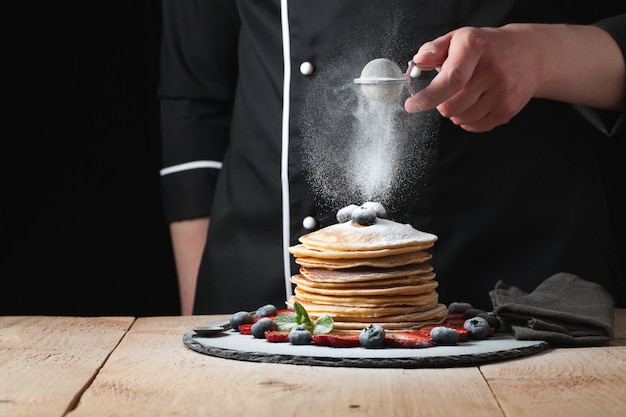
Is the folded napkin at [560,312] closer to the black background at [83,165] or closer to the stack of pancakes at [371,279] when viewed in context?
the stack of pancakes at [371,279]

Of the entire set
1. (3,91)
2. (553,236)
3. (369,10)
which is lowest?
(553,236)

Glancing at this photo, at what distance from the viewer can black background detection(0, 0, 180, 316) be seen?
313 cm

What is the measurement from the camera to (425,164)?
217 centimetres

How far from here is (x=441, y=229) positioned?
86.0 inches

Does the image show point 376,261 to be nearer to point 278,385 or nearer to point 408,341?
point 408,341

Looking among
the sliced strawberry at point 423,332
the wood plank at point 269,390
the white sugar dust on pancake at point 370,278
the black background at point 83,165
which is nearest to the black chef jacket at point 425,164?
the white sugar dust on pancake at point 370,278

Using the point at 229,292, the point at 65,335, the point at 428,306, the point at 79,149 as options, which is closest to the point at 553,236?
the point at 428,306

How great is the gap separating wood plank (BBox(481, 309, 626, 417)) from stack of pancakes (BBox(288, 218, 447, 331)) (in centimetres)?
26

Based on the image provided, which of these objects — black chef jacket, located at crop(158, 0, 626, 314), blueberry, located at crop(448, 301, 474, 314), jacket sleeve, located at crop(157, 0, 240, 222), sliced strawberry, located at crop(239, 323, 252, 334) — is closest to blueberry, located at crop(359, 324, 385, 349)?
sliced strawberry, located at crop(239, 323, 252, 334)

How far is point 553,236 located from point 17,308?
1.83 meters

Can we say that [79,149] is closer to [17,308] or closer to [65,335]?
[17,308]

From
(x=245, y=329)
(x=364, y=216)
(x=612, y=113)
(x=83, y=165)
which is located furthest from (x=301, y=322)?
(x=83, y=165)

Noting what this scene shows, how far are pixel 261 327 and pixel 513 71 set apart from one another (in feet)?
2.13

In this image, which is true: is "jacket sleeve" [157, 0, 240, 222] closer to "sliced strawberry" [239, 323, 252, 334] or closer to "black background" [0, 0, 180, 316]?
"black background" [0, 0, 180, 316]
